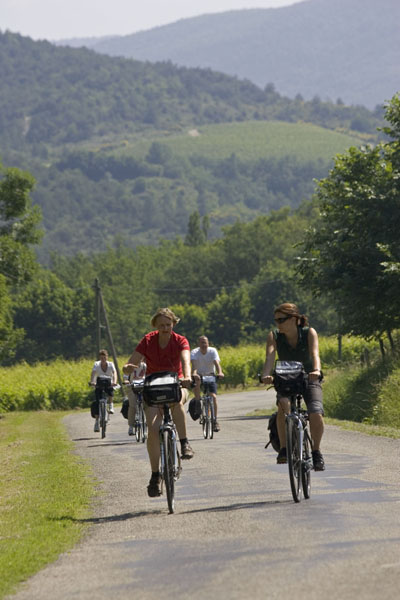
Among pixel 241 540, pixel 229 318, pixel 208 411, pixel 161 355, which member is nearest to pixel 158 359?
pixel 161 355

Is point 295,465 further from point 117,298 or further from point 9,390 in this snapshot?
point 117,298

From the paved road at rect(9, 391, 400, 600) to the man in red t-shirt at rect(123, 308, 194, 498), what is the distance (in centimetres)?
51

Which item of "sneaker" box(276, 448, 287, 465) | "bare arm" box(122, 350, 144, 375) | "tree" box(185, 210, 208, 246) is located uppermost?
"bare arm" box(122, 350, 144, 375)

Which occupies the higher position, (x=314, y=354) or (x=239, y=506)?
(x=314, y=354)

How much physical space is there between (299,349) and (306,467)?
1150 millimetres

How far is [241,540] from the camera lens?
312 inches

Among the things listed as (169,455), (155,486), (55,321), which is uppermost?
(169,455)

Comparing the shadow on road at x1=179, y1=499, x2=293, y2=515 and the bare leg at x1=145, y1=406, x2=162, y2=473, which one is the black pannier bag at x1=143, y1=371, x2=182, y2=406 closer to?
the bare leg at x1=145, y1=406, x2=162, y2=473

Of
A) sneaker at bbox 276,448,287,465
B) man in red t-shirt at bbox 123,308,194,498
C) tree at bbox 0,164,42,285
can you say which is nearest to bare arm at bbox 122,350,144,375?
man in red t-shirt at bbox 123,308,194,498

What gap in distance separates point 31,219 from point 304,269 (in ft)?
84.4

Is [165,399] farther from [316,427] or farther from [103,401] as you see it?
[103,401]

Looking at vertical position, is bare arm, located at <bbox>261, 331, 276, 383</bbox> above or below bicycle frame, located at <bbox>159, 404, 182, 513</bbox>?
above

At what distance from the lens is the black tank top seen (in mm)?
10242

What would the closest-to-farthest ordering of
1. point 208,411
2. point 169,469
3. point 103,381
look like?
point 169,469 → point 208,411 → point 103,381
